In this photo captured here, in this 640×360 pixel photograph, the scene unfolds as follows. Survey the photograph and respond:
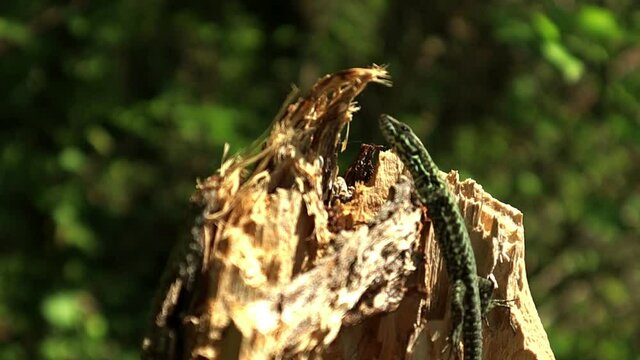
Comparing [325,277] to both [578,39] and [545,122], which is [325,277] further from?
[545,122]

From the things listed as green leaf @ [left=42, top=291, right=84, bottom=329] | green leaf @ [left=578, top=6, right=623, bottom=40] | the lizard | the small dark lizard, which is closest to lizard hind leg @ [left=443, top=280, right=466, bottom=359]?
the lizard

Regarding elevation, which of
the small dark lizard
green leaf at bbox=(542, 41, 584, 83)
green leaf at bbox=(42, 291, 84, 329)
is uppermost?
green leaf at bbox=(542, 41, 584, 83)

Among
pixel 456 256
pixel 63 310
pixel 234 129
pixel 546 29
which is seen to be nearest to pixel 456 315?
pixel 456 256

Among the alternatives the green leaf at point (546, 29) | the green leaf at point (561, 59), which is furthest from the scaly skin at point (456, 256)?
the green leaf at point (546, 29)

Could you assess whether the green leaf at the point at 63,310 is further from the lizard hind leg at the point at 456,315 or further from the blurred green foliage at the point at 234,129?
the lizard hind leg at the point at 456,315

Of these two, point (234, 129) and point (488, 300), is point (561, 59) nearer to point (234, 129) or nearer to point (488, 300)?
point (488, 300)

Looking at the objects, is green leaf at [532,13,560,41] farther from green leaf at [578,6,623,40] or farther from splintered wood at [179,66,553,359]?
splintered wood at [179,66,553,359]
